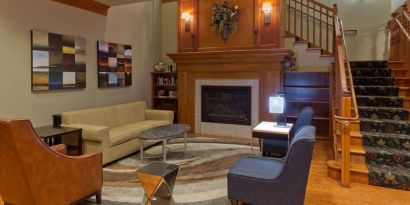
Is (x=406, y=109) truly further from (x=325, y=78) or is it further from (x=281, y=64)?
(x=281, y=64)

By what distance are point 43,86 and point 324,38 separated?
6.33 meters

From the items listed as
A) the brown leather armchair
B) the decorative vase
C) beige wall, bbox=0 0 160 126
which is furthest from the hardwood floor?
beige wall, bbox=0 0 160 126

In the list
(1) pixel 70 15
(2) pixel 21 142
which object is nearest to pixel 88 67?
(1) pixel 70 15

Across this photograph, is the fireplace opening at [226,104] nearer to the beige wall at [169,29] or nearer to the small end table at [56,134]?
the beige wall at [169,29]

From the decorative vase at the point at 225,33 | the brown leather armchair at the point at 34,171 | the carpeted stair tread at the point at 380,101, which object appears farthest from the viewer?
the decorative vase at the point at 225,33

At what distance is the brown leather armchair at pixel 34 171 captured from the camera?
210 centimetres

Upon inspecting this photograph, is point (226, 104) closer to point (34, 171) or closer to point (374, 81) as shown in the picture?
point (374, 81)

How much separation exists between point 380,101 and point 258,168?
10.3 feet

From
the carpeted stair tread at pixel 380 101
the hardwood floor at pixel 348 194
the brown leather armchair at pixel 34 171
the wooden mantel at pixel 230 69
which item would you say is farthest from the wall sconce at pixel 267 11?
the brown leather armchair at pixel 34 171

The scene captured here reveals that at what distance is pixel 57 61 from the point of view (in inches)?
171

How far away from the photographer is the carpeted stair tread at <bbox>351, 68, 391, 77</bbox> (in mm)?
5238

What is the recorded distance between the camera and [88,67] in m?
5.00

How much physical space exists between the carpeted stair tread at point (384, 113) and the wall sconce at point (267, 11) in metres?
2.48

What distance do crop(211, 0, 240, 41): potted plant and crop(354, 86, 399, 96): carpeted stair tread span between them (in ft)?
9.07
